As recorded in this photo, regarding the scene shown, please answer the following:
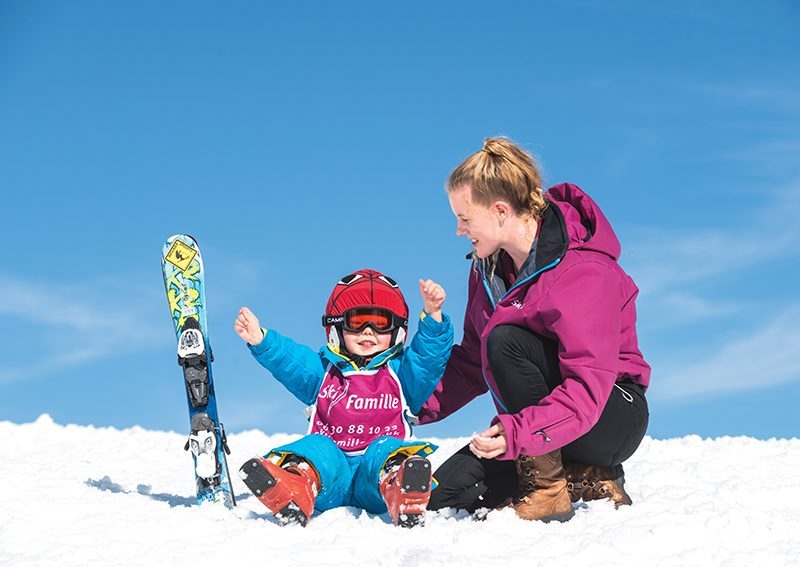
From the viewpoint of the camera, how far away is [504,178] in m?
3.61

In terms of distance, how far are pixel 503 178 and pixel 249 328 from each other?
4.69 feet

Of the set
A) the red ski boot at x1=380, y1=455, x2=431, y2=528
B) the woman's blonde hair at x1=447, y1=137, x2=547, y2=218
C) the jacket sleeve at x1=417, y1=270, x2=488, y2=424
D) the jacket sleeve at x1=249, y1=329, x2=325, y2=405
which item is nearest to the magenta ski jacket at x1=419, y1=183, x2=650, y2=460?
the woman's blonde hair at x1=447, y1=137, x2=547, y2=218

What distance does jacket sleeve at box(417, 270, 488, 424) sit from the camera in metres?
4.29

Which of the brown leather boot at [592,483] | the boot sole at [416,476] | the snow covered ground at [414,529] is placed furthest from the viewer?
the brown leather boot at [592,483]

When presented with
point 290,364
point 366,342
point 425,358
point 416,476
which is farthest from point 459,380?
point 416,476

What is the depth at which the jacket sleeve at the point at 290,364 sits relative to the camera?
4230 mm

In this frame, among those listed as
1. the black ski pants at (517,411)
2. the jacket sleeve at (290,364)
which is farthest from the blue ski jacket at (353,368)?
the black ski pants at (517,411)

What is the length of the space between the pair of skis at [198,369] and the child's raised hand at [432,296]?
122 cm

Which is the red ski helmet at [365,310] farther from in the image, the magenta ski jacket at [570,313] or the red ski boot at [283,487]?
the red ski boot at [283,487]

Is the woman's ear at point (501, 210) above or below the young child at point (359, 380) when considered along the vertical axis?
above

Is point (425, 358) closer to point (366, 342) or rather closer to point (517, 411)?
point (366, 342)

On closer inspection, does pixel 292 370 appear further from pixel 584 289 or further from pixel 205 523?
pixel 584 289

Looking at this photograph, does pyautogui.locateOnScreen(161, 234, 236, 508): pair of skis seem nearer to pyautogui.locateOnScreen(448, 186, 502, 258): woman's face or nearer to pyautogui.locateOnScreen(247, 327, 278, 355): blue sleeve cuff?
pyautogui.locateOnScreen(247, 327, 278, 355): blue sleeve cuff

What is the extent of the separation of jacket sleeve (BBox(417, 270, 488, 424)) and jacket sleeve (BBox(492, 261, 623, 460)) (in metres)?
0.80
